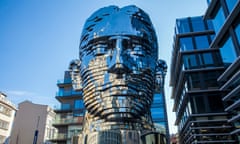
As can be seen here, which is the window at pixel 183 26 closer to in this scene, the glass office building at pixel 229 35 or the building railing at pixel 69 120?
the glass office building at pixel 229 35

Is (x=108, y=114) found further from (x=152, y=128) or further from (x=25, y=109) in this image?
(x=25, y=109)

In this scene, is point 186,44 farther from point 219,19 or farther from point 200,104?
point 219,19

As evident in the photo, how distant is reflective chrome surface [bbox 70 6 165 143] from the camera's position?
4039mm

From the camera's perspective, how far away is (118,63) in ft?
14.1

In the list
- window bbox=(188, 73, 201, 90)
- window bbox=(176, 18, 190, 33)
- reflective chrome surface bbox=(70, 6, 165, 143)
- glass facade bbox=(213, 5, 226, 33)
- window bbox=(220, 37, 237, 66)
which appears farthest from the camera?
window bbox=(176, 18, 190, 33)

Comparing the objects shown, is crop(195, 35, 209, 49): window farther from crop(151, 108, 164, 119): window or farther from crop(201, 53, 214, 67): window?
crop(151, 108, 164, 119): window

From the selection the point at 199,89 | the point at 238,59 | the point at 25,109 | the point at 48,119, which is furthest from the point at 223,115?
the point at 25,109

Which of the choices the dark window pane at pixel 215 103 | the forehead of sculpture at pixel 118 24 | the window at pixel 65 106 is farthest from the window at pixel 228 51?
the window at pixel 65 106

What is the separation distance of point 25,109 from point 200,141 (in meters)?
28.8

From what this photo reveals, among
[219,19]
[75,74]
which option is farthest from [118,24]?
[219,19]

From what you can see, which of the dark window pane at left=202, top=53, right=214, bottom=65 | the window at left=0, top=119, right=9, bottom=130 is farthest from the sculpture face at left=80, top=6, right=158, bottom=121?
the window at left=0, top=119, right=9, bottom=130

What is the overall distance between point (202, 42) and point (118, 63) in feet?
73.5

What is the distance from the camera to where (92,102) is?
4.38 m

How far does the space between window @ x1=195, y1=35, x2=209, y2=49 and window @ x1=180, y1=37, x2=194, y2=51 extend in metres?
0.65
